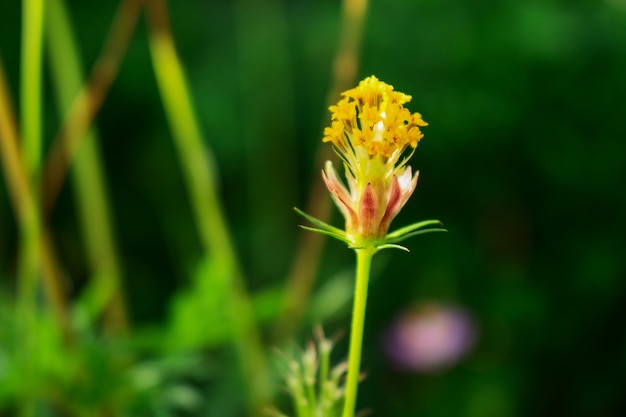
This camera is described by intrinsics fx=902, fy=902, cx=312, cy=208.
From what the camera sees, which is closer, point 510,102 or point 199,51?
point 510,102

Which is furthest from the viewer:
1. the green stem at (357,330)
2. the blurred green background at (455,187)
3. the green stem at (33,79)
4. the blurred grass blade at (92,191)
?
the blurred green background at (455,187)

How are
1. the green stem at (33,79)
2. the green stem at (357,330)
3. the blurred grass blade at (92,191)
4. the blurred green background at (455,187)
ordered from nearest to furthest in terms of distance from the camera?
the green stem at (357,330)
the green stem at (33,79)
the blurred grass blade at (92,191)
the blurred green background at (455,187)

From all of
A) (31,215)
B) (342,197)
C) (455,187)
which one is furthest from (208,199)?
(455,187)

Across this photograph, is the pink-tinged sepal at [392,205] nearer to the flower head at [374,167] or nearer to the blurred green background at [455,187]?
the flower head at [374,167]

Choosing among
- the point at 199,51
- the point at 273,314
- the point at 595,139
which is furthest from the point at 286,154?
the point at 273,314

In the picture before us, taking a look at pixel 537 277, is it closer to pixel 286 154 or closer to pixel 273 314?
pixel 286 154

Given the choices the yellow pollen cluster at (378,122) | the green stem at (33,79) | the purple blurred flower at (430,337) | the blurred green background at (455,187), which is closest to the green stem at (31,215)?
the green stem at (33,79)
